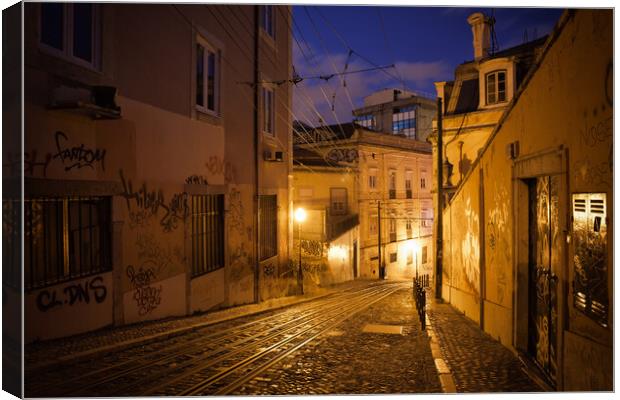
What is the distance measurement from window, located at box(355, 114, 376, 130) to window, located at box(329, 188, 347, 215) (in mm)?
4809

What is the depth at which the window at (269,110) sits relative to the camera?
9.53 m

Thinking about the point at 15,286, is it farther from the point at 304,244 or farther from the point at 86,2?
the point at 304,244

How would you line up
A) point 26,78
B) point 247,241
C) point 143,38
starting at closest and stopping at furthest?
point 26,78, point 143,38, point 247,241

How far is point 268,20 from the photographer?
31.1 ft

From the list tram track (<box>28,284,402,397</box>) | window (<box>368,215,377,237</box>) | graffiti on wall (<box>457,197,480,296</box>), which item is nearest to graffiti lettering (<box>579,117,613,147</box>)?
graffiti on wall (<box>457,197,480,296</box>)

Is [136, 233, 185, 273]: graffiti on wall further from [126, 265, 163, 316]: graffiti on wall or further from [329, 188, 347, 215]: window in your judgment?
[329, 188, 347, 215]: window

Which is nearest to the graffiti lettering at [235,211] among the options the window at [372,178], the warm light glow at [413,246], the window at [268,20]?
the window at [268,20]

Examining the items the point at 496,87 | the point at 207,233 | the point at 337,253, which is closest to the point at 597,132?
the point at 207,233

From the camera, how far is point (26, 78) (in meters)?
4.34

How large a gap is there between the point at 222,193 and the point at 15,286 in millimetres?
3643

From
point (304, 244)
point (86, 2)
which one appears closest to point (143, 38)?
point (86, 2)

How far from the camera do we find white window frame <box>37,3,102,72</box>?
15.0 ft

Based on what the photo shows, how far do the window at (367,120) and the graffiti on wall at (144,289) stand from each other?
19985mm

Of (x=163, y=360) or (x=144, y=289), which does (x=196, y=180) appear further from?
(x=163, y=360)
